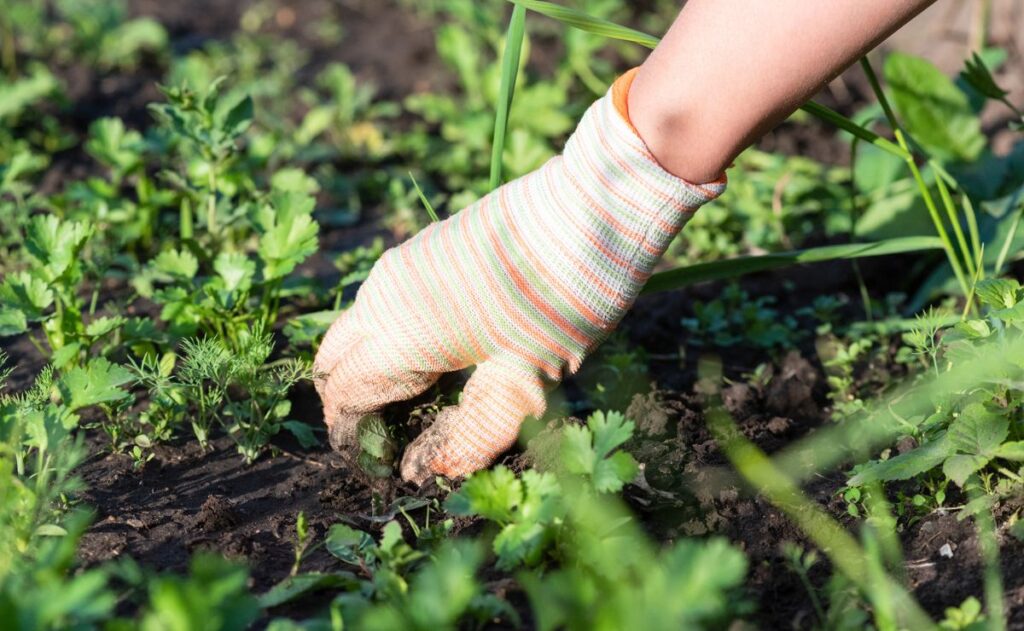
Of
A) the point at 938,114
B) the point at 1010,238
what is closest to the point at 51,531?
the point at 1010,238

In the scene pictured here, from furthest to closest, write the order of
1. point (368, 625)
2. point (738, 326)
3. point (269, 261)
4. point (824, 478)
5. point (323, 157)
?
point (323, 157)
point (738, 326)
point (269, 261)
point (824, 478)
point (368, 625)

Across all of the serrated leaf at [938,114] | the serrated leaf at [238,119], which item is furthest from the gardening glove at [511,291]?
the serrated leaf at [938,114]

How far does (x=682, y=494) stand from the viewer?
6.05 ft

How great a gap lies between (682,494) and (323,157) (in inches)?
79.7

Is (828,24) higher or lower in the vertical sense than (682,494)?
higher

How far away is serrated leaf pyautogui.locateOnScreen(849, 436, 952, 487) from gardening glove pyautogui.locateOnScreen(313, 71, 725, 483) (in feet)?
1.53

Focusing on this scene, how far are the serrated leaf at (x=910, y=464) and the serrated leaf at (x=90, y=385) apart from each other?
119cm

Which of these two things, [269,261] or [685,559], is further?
[269,261]

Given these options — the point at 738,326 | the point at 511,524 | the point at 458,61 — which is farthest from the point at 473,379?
the point at 458,61

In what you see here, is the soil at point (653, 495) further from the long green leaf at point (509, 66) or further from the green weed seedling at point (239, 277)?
the long green leaf at point (509, 66)

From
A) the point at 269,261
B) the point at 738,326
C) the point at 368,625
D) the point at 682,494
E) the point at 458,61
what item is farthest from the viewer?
the point at 458,61

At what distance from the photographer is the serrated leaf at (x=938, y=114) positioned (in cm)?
278

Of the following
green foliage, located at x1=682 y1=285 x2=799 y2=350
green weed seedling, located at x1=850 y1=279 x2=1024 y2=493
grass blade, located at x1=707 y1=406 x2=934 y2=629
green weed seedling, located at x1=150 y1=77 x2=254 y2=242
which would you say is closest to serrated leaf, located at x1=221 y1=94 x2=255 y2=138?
green weed seedling, located at x1=150 y1=77 x2=254 y2=242

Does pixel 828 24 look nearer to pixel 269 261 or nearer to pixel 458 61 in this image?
pixel 269 261
